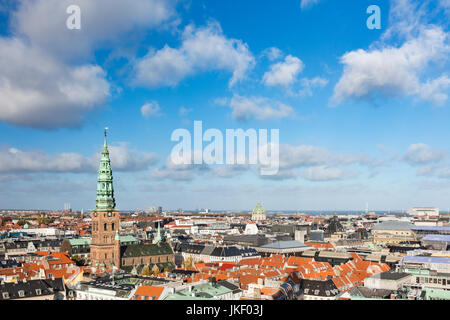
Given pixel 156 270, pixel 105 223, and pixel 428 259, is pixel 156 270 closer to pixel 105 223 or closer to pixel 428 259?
pixel 105 223

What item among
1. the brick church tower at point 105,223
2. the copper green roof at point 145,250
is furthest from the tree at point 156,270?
the brick church tower at point 105,223

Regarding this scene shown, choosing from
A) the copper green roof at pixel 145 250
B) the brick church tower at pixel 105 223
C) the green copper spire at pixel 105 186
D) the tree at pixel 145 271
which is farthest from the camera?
the copper green roof at pixel 145 250

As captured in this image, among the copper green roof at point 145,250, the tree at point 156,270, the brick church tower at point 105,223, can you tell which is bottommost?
the tree at point 156,270

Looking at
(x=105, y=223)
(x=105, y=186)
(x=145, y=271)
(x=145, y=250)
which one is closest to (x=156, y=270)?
(x=145, y=271)

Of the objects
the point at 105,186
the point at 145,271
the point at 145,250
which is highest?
the point at 105,186

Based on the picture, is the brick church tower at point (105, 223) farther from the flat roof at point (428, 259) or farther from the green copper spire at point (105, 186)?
the flat roof at point (428, 259)

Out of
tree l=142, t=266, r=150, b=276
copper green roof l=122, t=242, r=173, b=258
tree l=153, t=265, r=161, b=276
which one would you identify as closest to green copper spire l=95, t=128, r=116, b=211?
copper green roof l=122, t=242, r=173, b=258

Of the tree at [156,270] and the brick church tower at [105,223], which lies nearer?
the tree at [156,270]
